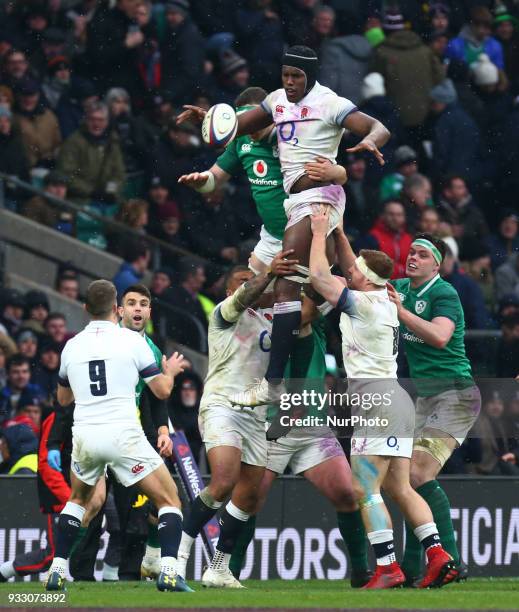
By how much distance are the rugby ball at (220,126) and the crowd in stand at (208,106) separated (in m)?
5.25

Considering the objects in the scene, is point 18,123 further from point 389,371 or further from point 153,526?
point 389,371

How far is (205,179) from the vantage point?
11.7 metres

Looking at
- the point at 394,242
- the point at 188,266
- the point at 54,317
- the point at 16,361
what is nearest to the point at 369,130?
the point at 16,361

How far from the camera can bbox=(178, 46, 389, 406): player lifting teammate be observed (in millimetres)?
11172

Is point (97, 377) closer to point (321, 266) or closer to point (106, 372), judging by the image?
point (106, 372)

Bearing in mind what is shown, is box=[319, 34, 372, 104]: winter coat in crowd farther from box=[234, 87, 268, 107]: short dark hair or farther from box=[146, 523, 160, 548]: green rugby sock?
box=[146, 523, 160, 548]: green rugby sock

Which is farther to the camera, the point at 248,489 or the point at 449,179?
the point at 449,179

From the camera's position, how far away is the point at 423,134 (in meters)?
19.3

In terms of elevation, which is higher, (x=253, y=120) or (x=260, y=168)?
(x=253, y=120)

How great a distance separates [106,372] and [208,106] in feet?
26.7

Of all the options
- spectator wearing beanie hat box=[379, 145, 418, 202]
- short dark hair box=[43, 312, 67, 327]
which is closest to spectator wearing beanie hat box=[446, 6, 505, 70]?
spectator wearing beanie hat box=[379, 145, 418, 202]

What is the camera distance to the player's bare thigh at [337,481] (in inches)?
446

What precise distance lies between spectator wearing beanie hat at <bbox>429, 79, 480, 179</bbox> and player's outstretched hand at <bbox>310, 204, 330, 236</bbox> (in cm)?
795

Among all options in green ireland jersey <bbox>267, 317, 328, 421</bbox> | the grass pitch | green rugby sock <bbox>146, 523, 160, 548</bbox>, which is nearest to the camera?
the grass pitch
